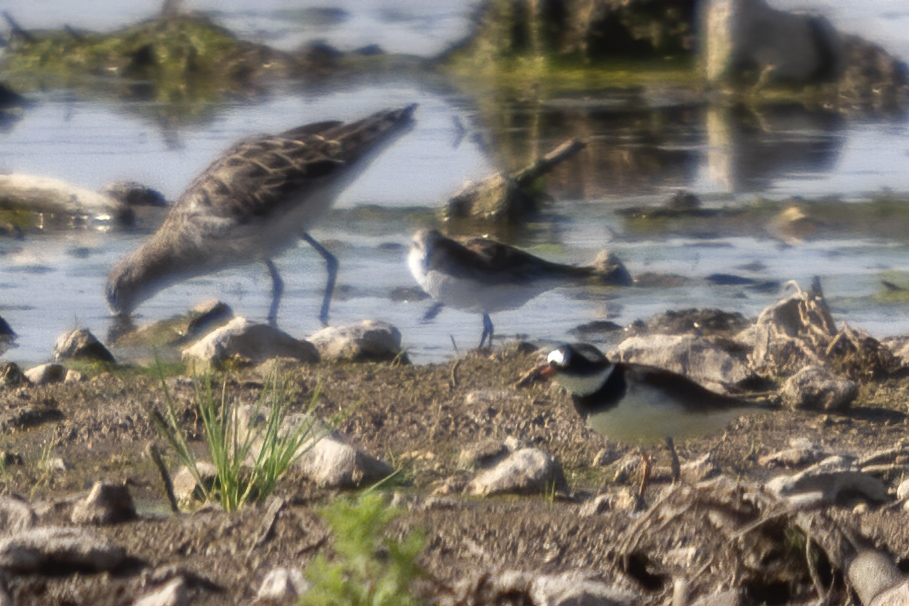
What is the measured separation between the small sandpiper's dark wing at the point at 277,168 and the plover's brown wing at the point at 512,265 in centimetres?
194

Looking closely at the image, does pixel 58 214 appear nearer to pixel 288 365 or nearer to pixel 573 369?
pixel 288 365

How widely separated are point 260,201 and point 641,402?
218 inches

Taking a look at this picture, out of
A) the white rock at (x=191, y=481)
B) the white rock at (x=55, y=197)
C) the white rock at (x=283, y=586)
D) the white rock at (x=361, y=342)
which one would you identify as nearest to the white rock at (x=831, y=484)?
the white rock at (x=283, y=586)

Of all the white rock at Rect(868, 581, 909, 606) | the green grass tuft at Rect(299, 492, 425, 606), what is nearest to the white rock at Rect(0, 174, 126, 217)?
the green grass tuft at Rect(299, 492, 425, 606)

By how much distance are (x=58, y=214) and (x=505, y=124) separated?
18.3 ft

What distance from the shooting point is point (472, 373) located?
663cm

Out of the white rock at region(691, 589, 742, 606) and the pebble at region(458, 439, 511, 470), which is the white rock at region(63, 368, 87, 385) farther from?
the white rock at region(691, 589, 742, 606)

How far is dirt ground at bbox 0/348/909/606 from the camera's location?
304 centimetres

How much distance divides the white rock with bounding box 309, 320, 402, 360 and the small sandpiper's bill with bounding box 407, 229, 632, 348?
1005 millimetres

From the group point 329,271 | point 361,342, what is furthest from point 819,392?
point 329,271

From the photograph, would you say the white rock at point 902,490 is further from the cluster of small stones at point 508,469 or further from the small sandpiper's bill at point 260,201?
the small sandpiper's bill at point 260,201

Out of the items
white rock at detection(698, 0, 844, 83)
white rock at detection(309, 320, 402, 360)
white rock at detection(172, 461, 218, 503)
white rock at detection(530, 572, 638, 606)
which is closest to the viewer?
white rock at detection(530, 572, 638, 606)

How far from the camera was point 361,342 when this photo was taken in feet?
23.5

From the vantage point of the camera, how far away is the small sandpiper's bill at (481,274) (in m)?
8.26
